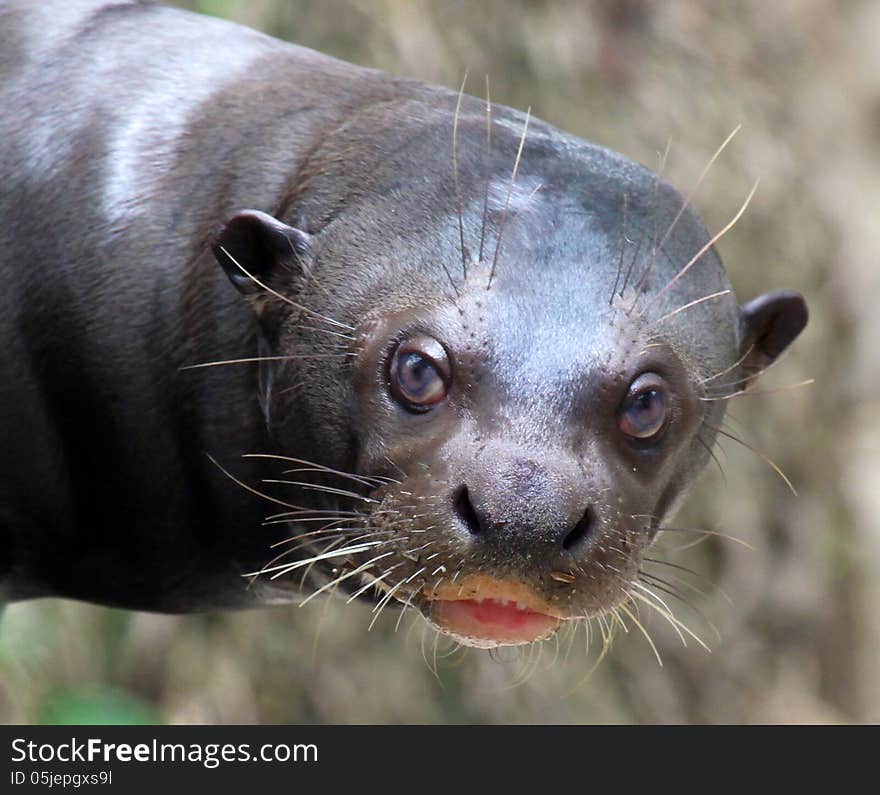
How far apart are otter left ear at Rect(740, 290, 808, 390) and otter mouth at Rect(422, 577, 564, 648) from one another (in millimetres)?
871

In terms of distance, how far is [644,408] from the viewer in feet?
9.71

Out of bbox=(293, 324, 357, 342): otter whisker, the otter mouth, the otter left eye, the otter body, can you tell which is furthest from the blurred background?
the otter left eye

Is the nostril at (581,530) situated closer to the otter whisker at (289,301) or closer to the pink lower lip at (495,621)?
the pink lower lip at (495,621)

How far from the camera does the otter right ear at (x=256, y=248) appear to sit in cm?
314

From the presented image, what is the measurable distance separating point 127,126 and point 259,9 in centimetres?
250

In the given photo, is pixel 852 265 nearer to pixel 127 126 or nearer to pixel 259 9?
pixel 259 9

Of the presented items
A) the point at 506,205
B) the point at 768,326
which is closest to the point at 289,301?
the point at 506,205

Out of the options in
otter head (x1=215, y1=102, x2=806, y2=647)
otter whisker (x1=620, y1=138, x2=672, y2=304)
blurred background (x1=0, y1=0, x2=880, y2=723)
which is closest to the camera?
otter head (x1=215, y1=102, x2=806, y2=647)

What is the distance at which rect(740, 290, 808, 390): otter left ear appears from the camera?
11.5 ft

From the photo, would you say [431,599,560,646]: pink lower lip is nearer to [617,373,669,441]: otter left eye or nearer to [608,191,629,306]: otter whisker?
[617,373,669,441]: otter left eye

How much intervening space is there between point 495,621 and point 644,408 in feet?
1.51

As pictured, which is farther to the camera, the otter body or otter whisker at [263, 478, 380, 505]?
otter whisker at [263, 478, 380, 505]
